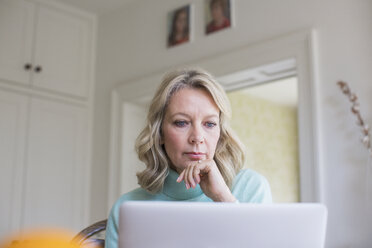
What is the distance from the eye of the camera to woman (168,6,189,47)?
3.47m

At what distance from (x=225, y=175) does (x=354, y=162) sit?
129 centimetres

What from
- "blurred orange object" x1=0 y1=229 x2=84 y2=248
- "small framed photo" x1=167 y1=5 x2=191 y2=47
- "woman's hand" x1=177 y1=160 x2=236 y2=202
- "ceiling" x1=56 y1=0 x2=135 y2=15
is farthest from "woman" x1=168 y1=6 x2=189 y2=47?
"blurred orange object" x1=0 y1=229 x2=84 y2=248

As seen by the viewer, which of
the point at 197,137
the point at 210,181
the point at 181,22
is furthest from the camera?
the point at 181,22

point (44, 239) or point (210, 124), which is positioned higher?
point (210, 124)

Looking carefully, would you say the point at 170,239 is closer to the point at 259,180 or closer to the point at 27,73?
the point at 259,180

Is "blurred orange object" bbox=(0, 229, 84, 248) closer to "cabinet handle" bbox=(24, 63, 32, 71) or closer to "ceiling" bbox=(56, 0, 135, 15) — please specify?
"cabinet handle" bbox=(24, 63, 32, 71)

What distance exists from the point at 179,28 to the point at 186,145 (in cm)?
224

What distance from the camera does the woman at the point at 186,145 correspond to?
1383 millimetres

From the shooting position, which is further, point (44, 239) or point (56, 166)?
point (56, 166)

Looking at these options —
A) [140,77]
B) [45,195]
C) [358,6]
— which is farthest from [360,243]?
[45,195]

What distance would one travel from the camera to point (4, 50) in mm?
3688

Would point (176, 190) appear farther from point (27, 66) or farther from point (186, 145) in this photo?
point (27, 66)

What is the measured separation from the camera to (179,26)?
3.52 m

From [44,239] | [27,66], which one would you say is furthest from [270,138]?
[44,239]
